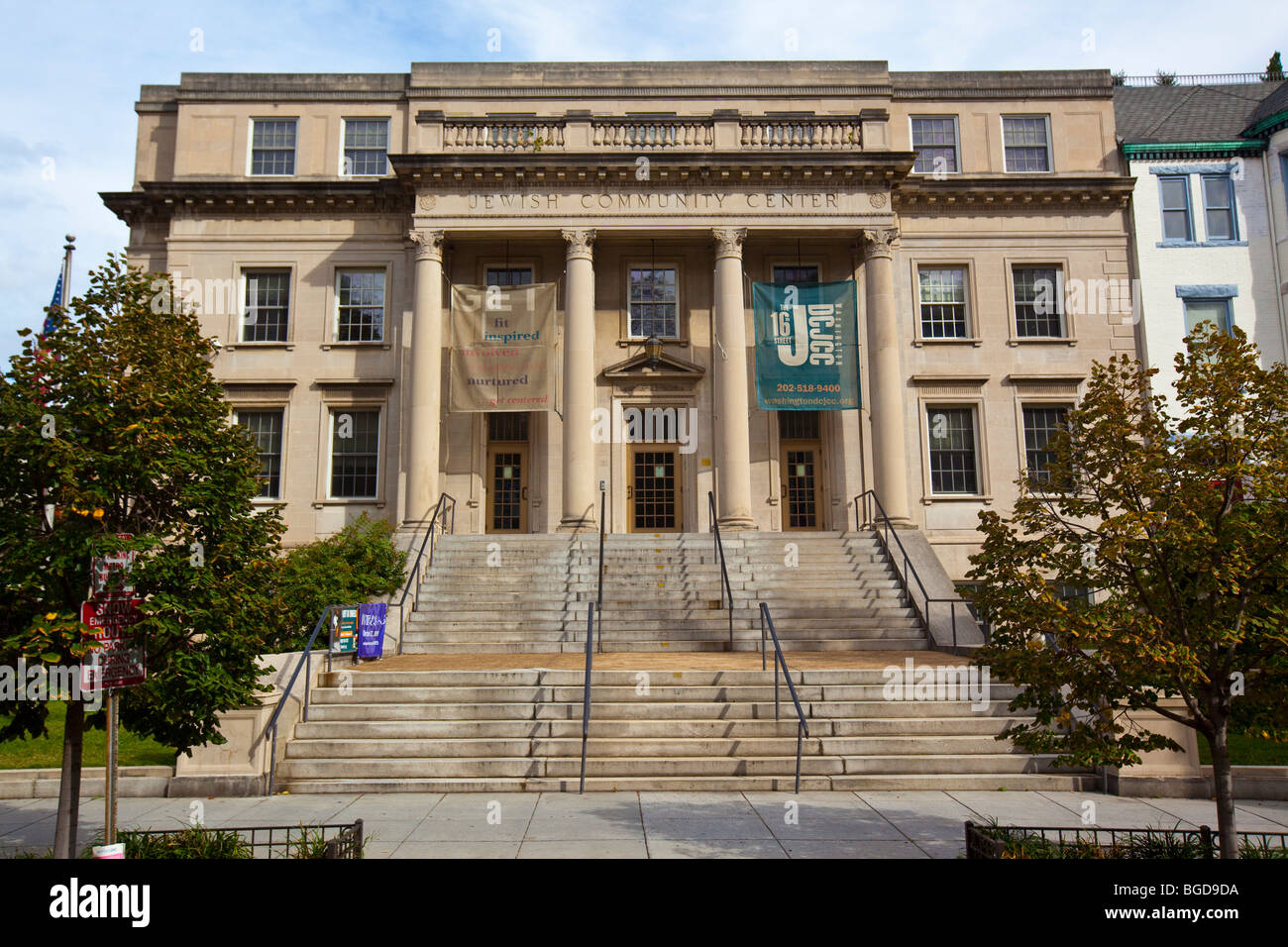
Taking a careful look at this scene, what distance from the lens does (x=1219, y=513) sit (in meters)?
7.41

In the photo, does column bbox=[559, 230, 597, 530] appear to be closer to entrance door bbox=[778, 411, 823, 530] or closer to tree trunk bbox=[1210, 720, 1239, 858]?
entrance door bbox=[778, 411, 823, 530]

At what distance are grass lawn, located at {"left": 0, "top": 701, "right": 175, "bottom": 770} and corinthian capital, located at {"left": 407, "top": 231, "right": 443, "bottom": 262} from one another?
1391cm

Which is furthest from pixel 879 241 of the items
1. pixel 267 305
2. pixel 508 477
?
pixel 267 305

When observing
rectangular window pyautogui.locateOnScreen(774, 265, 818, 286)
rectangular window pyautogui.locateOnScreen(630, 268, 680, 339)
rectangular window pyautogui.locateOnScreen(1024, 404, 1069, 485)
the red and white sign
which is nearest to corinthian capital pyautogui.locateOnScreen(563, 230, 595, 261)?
rectangular window pyautogui.locateOnScreen(630, 268, 680, 339)

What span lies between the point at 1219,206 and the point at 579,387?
20106 mm

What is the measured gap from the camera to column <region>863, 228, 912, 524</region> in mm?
22688

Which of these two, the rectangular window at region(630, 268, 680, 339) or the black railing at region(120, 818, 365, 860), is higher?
the rectangular window at region(630, 268, 680, 339)

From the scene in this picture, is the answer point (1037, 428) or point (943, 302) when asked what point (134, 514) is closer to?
point (943, 302)

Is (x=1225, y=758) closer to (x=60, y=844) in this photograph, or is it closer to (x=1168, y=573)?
(x=1168, y=573)

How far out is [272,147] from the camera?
1052 inches

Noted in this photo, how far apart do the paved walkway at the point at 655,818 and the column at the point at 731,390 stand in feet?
38.0

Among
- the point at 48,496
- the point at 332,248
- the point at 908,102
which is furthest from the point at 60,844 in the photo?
the point at 908,102

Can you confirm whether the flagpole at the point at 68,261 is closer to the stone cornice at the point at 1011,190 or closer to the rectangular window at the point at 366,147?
the rectangular window at the point at 366,147

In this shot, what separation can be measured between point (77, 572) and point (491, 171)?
59.5ft
